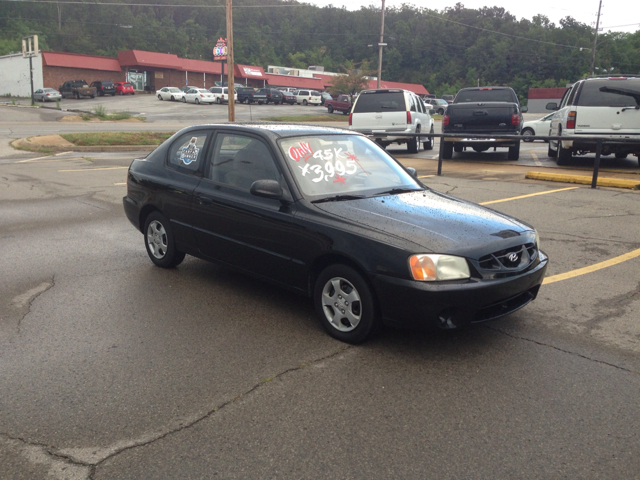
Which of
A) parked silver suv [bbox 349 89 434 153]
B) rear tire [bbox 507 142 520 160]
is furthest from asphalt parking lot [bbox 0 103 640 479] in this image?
parked silver suv [bbox 349 89 434 153]

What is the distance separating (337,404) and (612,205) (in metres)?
7.94

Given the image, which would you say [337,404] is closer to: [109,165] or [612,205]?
[612,205]

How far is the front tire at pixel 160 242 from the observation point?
239 inches

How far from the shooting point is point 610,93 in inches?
536

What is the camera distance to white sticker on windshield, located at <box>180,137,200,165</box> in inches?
230

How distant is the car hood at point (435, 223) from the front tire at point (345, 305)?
0.40 meters

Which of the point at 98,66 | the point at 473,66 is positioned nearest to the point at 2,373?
the point at 98,66

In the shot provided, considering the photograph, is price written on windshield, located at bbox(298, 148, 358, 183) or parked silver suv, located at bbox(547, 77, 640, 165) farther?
parked silver suv, located at bbox(547, 77, 640, 165)

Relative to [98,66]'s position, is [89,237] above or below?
below

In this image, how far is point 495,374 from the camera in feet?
12.8

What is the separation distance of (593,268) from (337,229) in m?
3.38

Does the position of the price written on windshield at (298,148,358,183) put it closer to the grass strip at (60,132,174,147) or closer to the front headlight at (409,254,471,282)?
the front headlight at (409,254,471,282)

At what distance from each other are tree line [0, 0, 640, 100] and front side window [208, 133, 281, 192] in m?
94.8

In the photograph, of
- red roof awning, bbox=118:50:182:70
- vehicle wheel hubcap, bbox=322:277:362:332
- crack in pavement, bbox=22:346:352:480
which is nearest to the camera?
crack in pavement, bbox=22:346:352:480
